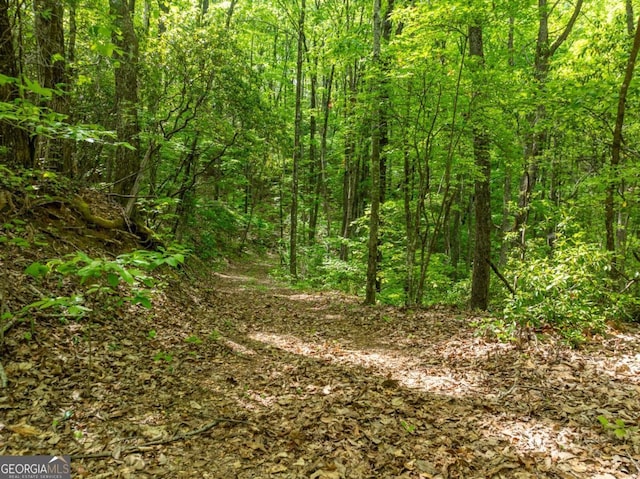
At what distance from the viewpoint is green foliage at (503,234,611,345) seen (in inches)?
211

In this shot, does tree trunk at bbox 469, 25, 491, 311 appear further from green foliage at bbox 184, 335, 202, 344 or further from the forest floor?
green foliage at bbox 184, 335, 202, 344

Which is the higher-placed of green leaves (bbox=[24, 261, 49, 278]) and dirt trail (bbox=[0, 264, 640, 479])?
green leaves (bbox=[24, 261, 49, 278])

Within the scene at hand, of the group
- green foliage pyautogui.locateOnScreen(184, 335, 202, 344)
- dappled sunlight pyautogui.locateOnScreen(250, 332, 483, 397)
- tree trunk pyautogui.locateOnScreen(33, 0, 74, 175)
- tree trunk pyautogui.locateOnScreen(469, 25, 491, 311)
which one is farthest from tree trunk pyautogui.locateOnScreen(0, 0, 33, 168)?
tree trunk pyautogui.locateOnScreen(469, 25, 491, 311)

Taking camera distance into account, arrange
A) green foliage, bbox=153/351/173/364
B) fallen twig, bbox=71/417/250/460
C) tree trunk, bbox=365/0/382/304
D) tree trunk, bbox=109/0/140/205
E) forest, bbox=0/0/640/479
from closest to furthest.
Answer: fallen twig, bbox=71/417/250/460 → forest, bbox=0/0/640/479 → green foliage, bbox=153/351/173/364 → tree trunk, bbox=109/0/140/205 → tree trunk, bbox=365/0/382/304

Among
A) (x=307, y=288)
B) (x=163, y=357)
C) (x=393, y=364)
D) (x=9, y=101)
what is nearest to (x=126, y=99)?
(x=9, y=101)

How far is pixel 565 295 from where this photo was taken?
5492 millimetres

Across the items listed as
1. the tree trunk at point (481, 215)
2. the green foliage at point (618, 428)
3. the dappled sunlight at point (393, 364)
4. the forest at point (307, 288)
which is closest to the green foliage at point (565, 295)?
the forest at point (307, 288)

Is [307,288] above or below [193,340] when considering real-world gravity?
below

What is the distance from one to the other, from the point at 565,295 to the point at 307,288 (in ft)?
28.3

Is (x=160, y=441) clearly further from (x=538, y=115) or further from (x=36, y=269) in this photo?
(x=538, y=115)

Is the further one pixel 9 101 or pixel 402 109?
pixel 402 109

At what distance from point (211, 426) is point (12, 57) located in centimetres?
536

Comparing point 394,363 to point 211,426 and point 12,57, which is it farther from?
point 12,57

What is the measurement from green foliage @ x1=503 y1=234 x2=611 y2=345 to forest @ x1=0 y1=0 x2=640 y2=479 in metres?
0.03
